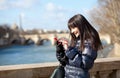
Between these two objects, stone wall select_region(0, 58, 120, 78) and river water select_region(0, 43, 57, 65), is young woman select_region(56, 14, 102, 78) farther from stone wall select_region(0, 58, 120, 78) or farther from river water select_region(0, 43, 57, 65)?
river water select_region(0, 43, 57, 65)

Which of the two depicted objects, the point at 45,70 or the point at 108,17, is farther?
the point at 108,17

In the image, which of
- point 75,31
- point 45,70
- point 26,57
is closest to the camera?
point 75,31

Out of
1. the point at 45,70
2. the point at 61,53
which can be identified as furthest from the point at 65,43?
the point at 45,70

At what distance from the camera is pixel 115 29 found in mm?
35594

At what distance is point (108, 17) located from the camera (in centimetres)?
3544

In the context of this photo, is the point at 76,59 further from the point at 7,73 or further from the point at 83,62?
the point at 7,73

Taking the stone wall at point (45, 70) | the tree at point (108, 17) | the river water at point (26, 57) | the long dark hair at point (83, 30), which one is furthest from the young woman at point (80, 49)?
the tree at point (108, 17)

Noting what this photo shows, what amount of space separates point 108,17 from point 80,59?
32.2 m

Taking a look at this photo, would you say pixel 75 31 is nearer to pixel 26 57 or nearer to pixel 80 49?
pixel 80 49

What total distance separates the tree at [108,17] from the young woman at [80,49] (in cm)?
3101

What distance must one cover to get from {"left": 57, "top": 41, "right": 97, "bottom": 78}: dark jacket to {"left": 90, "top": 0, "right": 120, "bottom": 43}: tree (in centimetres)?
3108

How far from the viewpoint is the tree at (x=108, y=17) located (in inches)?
1359

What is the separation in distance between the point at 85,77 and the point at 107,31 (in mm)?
32761

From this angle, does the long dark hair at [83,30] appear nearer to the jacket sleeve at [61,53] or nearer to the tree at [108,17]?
the jacket sleeve at [61,53]
